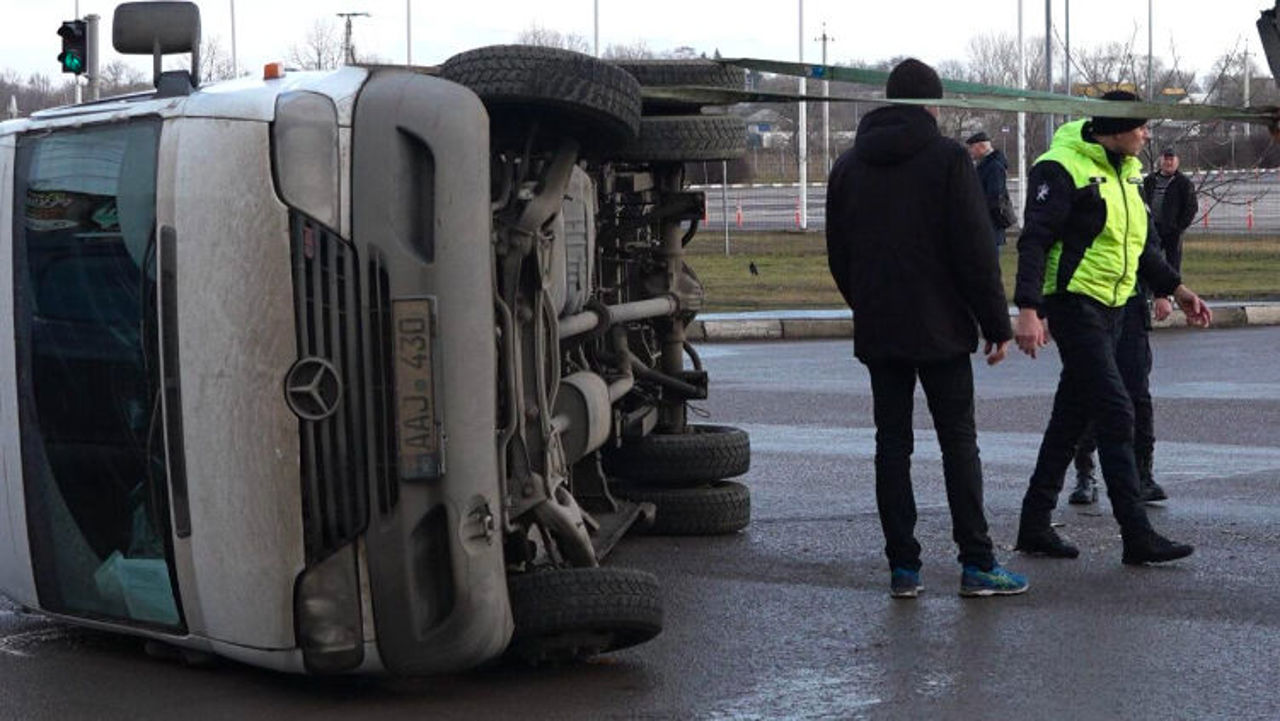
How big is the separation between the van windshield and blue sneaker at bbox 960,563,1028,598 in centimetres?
274

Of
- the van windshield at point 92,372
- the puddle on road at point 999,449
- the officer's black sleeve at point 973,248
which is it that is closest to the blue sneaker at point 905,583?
the officer's black sleeve at point 973,248

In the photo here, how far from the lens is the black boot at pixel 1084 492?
944 cm

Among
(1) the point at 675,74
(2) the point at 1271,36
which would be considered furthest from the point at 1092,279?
(1) the point at 675,74

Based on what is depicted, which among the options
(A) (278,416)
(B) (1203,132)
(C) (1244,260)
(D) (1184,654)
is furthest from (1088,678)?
(B) (1203,132)

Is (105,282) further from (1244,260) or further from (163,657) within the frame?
(1244,260)

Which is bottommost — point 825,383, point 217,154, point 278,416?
point 825,383

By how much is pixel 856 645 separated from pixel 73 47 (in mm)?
18379

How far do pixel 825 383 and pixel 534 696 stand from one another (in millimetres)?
10043

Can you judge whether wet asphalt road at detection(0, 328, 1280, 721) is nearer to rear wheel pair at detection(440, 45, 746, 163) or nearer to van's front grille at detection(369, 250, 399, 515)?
van's front grille at detection(369, 250, 399, 515)

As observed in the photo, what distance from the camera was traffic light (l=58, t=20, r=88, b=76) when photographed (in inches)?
902

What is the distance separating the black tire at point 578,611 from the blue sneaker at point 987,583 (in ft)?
5.26

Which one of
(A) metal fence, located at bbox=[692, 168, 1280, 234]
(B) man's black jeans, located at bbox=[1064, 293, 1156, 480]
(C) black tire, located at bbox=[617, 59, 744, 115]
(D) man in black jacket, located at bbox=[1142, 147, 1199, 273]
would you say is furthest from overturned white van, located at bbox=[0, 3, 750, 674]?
(A) metal fence, located at bbox=[692, 168, 1280, 234]

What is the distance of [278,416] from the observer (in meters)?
5.37

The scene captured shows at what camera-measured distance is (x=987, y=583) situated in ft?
23.4
